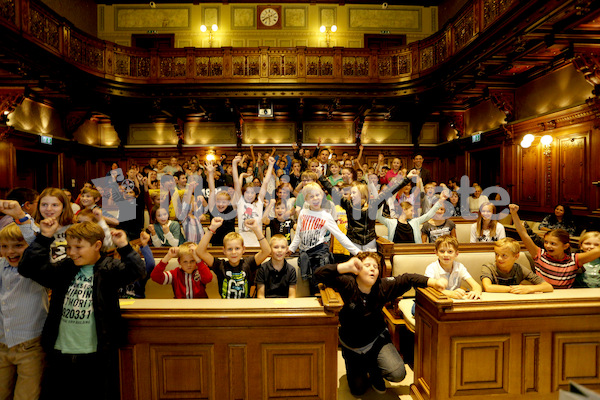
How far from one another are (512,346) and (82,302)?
2705 millimetres

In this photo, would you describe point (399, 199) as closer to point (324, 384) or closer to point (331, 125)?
point (324, 384)

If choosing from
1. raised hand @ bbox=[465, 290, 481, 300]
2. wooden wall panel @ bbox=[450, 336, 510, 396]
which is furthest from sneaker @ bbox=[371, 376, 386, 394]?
raised hand @ bbox=[465, 290, 481, 300]

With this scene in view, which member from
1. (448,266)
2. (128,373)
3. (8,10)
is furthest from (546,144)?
(8,10)

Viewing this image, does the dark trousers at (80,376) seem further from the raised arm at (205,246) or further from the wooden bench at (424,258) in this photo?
the wooden bench at (424,258)

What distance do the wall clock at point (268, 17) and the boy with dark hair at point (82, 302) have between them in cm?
1102

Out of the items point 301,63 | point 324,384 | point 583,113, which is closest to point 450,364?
point 324,384

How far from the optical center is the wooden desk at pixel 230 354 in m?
1.95

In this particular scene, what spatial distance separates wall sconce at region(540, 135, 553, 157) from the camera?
6480mm

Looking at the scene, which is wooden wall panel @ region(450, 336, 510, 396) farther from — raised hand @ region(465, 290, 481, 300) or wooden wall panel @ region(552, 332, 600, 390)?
wooden wall panel @ region(552, 332, 600, 390)

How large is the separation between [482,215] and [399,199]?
1.54 metres

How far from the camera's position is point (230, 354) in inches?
77.2

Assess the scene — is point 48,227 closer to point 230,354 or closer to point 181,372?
point 181,372

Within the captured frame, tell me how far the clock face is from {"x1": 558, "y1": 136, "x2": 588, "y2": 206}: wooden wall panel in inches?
363

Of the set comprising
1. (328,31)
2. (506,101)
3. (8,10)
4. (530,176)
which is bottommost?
(530,176)
